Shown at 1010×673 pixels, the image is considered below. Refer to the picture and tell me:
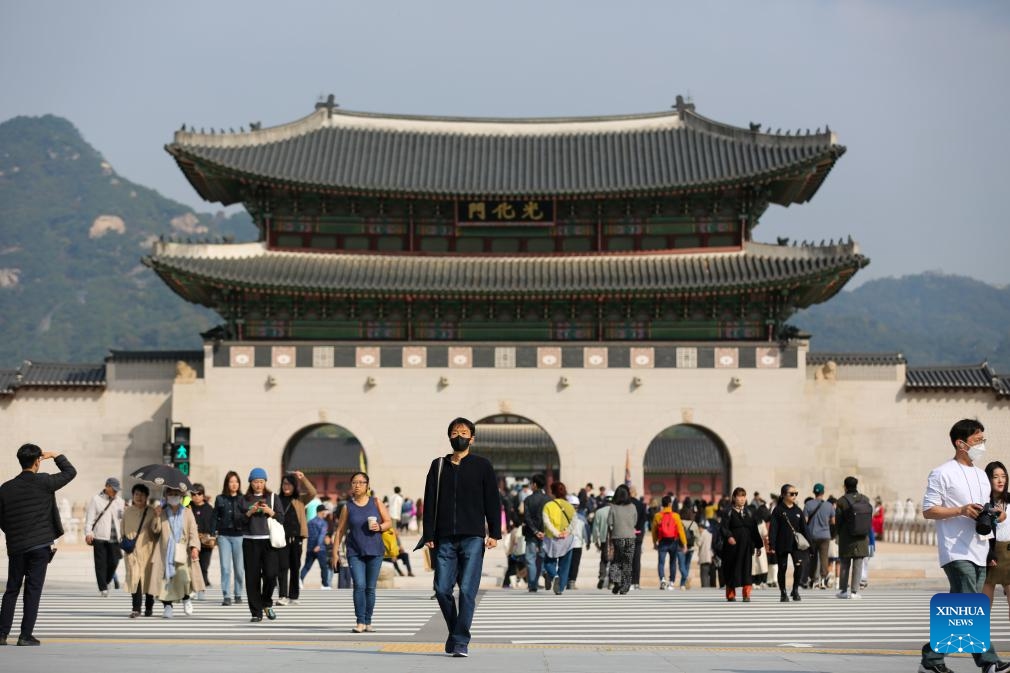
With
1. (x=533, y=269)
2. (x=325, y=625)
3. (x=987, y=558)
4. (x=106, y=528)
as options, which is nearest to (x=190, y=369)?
(x=533, y=269)

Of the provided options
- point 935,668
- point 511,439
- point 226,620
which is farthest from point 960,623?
point 511,439

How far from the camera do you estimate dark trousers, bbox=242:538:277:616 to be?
18078 millimetres

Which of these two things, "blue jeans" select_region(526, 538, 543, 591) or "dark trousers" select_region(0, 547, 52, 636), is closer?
"dark trousers" select_region(0, 547, 52, 636)

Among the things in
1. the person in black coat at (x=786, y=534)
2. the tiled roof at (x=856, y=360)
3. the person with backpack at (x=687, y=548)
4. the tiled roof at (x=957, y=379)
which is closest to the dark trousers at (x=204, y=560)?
the person with backpack at (x=687, y=548)

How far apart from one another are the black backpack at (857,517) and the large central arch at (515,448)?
52.3 m

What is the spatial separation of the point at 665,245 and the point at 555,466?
3590cm

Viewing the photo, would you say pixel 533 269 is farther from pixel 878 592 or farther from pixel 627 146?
pixel 878 592

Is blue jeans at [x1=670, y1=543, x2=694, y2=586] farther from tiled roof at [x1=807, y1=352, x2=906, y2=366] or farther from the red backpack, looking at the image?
tiled roof at [x1=807, y1=352, x2=906, y2=366]

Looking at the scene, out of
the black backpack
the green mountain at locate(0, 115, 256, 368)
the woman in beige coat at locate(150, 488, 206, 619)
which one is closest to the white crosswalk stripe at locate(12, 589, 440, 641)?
the woman in beige coat at locate(150, 488, 206, 619)

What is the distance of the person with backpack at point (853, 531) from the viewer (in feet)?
75.5

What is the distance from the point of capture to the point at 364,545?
16.9 meters

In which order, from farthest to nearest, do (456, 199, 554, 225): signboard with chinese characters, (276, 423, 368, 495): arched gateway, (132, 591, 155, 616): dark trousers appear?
(276, 423, 368, 495): arched gateway, (456, 199, 554, 225): signboard with chinese characters, (132, 591, 155, 616): dark trousers

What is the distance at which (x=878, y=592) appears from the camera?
1015 inches

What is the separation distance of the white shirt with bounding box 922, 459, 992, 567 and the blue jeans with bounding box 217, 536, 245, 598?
10548mm
